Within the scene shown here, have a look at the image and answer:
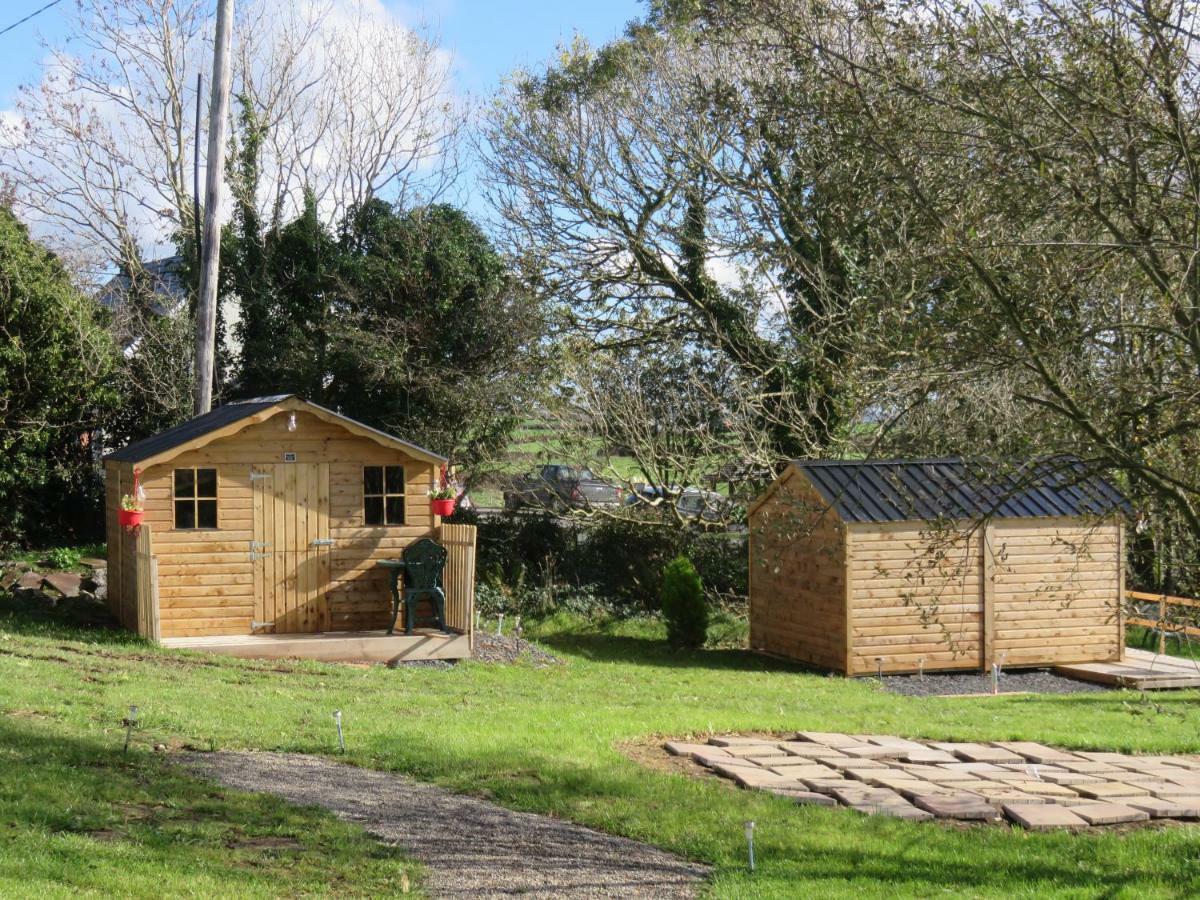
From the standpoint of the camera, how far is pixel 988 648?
16922 mm

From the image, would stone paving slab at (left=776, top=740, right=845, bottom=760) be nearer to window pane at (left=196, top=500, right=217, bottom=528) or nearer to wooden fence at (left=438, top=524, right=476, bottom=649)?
wooden fence at (left=438, top=524, right=476, bottom=649)

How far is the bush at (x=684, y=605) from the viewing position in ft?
62.2

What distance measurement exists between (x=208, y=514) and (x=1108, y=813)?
11122 millimetres

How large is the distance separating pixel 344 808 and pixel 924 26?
18.4ft

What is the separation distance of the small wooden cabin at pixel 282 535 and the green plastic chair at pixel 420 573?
0.20 m

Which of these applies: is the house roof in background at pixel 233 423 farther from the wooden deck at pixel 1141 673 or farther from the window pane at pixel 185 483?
the wooden deck at pixel 1141 673

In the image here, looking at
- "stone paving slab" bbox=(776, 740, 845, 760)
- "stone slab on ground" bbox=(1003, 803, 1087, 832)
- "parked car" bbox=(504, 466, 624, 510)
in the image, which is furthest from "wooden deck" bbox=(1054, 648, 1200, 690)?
"stone slab on ground" bbox=(1003, 803, 1087, 832)

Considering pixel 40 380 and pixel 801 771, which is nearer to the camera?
pixel 801 771

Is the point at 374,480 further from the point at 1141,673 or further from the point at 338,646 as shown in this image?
the point at 1141,673

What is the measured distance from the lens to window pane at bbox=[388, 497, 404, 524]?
52.8ft

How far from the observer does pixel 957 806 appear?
792 cm

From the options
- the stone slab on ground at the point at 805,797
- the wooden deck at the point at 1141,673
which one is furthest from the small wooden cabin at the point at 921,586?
the stone slab on ground at the point at 805,797

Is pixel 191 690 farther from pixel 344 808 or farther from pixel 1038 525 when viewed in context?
pixel 1038 525

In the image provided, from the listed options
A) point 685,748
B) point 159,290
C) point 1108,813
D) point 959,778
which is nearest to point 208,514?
point 685,748
